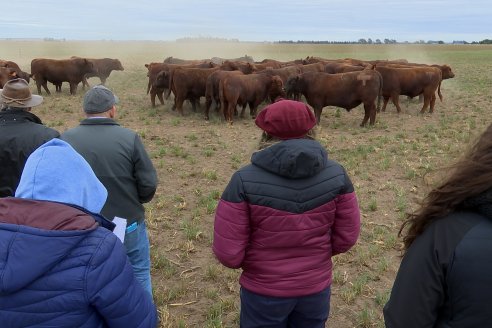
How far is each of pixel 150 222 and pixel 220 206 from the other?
378cm

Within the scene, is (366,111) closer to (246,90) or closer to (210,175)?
(246,90)

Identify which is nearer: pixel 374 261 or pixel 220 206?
pixel 220 206

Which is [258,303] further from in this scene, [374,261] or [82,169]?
[374,261]

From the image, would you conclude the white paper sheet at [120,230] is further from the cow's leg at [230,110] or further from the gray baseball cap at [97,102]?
the cow's leg at [230,110]

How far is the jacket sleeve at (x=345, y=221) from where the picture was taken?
2691 mm

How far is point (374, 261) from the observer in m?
5.15

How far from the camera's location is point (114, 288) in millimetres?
1818

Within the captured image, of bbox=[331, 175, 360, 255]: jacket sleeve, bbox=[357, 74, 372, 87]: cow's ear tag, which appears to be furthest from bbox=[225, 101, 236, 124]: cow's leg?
bbox=[331, 175, 360, 255]: jacket sleeve

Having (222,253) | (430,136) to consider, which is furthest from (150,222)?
(430,136)

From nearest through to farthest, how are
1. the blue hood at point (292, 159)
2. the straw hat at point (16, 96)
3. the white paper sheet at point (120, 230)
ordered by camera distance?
1. the blue hood at point (292, 159)
2. the white paper sheet at point (120, 230)
3. the straw hat at point (16, 96)

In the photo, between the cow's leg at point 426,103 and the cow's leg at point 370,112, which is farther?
the cow's leg at point 426,103

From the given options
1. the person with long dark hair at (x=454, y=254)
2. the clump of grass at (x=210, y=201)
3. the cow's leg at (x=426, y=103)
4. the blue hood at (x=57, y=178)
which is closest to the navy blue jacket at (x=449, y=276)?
the person with long dark hair at (x=454, y=254)

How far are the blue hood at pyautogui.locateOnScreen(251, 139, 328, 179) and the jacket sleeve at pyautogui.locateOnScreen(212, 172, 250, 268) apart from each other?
19cm

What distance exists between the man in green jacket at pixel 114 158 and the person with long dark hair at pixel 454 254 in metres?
2.21
